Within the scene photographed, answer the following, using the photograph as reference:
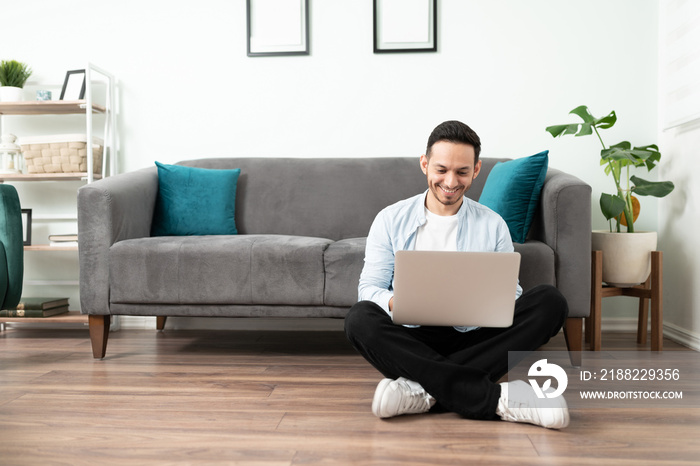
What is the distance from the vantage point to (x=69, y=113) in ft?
10.3

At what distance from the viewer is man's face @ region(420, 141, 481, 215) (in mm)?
1651

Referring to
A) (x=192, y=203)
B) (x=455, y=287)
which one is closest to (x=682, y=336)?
(x=455, y=287)

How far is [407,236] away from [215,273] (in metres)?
0.87

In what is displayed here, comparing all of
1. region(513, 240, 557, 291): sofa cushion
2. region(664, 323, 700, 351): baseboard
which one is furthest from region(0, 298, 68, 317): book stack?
region(664, 323, 700, 351): baseboard

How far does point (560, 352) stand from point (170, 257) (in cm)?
169

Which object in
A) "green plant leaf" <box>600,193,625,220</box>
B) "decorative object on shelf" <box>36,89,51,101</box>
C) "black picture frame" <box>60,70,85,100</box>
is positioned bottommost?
"green plant leaf" <box>600,193,625,220</box>

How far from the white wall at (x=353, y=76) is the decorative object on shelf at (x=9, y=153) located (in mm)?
392

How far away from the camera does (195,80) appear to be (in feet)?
10.3

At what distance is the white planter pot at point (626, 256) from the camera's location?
2.43 meters

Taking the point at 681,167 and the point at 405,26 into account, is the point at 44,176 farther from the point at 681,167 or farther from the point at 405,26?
the point at 681,167

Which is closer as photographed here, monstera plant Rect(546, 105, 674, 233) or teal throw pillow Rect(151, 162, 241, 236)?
monstera plant Rect(546, 105, 674, 233)

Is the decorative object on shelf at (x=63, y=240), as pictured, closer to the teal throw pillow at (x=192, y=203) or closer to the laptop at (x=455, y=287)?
the teal throw pillow at (x=192, y=203)

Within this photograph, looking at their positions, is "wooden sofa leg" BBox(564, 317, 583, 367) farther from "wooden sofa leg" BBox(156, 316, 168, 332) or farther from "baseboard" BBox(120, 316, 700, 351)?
"wooden sofa leg" BBox(156, 316, 168, 332)

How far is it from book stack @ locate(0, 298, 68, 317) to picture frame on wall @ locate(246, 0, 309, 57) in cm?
165
